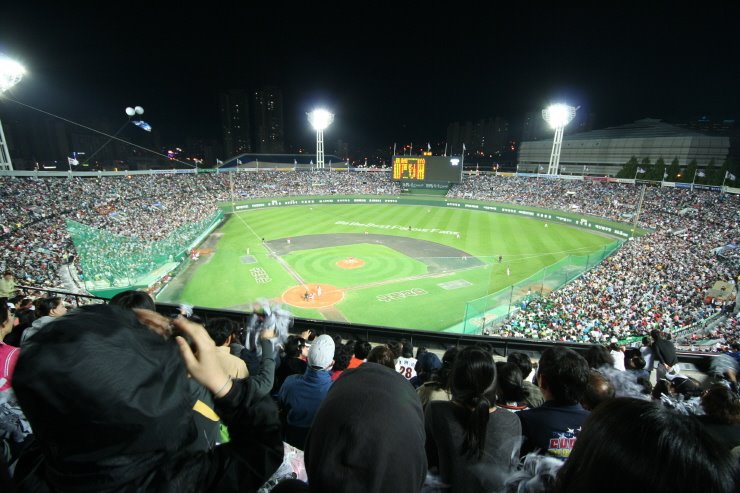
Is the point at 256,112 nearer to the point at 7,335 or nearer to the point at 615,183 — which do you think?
the point at 615,183

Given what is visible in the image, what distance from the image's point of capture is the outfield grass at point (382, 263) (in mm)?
20734

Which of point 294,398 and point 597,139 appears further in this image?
point 597,139

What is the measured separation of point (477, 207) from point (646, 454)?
179 ft

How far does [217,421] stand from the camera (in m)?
1.95

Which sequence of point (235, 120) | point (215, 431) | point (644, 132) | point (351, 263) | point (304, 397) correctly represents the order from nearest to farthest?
point (215, 431) → point (304, 397) → point (351, 263) → point (644, 132) → point (235, 120)

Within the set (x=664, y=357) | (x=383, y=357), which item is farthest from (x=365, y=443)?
(x=664, y=357)

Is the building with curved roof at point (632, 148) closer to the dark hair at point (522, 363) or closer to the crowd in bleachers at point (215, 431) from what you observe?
the dark hair at point (522, 363)

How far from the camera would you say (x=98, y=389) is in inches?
42.3

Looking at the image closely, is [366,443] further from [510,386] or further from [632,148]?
[632,148]

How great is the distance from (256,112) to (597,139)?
412 ft

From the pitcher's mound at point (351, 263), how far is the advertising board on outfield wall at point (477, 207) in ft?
83.5

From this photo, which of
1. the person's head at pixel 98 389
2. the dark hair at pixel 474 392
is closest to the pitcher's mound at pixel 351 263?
the dark hair at pixel 474 392

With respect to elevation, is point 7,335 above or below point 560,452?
below

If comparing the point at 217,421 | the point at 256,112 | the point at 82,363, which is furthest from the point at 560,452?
the point at 256,112
